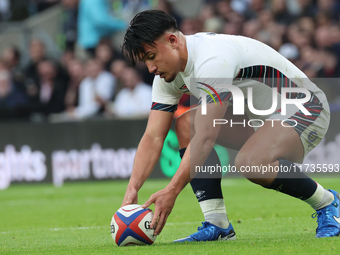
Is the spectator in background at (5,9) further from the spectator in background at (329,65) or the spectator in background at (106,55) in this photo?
the spectator in background at (329,65)

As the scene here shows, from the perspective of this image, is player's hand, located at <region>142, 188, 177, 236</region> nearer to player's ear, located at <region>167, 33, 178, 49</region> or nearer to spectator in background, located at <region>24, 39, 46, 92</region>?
player's ear, located at <region>167, 33, 178, 49</region>

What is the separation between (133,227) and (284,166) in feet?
3.59

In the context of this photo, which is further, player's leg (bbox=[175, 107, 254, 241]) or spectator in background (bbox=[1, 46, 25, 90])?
spectator in background (bbox=[1, 46, 25, 90])

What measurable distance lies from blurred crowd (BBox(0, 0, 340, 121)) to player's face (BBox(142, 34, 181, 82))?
19.5 feet

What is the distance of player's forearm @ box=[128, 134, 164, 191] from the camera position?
13.1 feet

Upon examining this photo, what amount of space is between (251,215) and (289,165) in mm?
2054

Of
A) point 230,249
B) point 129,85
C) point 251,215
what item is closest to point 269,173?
point 230,249

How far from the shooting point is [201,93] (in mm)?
3531

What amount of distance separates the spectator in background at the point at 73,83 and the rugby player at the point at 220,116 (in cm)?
723

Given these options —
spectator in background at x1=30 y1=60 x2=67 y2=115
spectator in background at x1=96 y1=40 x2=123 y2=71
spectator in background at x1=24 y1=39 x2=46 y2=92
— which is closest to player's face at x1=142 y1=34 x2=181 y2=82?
spectator in background at x1=96 y1=40 x2=123 y2=71

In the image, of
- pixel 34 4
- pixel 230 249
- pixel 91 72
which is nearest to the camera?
pixel 230 249

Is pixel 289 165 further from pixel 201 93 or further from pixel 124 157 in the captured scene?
pixel 124 157

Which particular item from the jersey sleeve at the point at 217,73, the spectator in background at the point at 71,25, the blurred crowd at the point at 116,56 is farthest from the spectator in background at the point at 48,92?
the jersey sleeve at the point at 217,73

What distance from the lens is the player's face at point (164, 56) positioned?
352 centimetres
